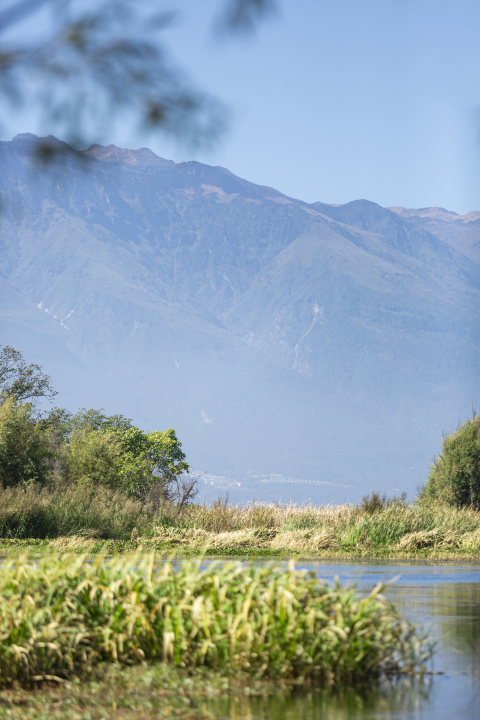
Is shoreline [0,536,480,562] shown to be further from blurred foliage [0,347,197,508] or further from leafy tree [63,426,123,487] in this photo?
leafy tree [63,426,123,487]

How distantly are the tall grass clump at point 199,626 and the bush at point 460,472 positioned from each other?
29.8m

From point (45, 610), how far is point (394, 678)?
10.3 feet

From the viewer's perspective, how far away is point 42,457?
104ft

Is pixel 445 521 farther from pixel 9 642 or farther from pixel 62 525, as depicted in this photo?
pixel 9 642

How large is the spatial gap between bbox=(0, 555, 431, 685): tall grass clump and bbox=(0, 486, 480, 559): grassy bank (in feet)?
50.5

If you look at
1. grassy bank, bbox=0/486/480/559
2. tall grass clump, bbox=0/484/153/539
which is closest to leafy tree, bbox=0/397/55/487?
grassy bank, bbox=0/486/480/559

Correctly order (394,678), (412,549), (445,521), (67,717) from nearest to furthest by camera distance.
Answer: (67,717)
(394,678)
(412,549)
(445,521)

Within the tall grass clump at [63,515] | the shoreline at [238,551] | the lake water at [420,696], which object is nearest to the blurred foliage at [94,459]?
the tall grass clump at [63,515]

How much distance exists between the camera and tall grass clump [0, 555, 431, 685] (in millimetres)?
7336

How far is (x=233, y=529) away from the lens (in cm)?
2928

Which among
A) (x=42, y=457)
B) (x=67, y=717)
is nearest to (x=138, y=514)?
(x=42, y=457)

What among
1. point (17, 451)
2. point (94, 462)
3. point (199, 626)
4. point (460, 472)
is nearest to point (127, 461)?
point (94, 462)

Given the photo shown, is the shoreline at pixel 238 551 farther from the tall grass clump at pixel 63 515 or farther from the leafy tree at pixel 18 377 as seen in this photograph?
the leafy tree at pixel 18 377

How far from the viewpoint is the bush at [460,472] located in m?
37.0
